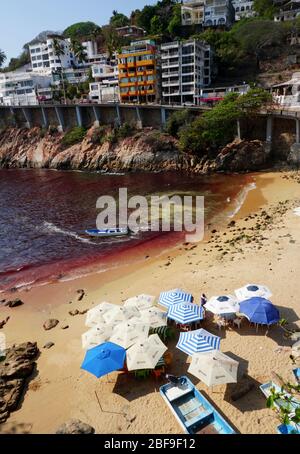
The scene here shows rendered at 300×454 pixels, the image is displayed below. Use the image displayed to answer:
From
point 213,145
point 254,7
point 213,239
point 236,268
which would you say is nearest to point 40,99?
point 213,145

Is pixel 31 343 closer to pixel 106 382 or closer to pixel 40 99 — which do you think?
pixel 106 382

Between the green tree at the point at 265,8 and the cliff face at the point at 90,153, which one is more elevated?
the green tree at the point at 265,8

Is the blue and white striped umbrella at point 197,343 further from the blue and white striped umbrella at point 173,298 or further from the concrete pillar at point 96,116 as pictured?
the concrete pillar at point 96,116

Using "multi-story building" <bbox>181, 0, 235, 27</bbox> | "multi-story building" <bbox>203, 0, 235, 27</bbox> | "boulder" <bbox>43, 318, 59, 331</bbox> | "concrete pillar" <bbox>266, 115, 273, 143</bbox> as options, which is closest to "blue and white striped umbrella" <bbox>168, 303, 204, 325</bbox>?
"boulder" <bbox>43, 318, 59, 331</bbox>

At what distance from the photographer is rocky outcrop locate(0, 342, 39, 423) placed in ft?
43.5

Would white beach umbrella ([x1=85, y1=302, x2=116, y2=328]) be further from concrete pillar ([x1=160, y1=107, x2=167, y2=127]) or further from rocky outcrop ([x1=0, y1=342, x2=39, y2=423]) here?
concrete pillar ([x1=160, y1=107, x2=167, y2=127])

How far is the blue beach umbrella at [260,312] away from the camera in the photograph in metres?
15.0

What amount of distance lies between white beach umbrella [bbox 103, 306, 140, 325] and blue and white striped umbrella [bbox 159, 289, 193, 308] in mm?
1921

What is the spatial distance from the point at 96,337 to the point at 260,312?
831 centimetres

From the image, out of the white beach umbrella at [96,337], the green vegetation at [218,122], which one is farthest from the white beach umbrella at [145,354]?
the green vegetation at [218,122]

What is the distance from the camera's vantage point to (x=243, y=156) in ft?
171

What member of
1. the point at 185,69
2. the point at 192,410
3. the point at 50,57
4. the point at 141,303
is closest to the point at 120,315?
the point at 141,303

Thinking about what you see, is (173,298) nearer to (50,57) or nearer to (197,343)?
(197,343)

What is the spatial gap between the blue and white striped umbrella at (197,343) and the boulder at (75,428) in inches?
199
